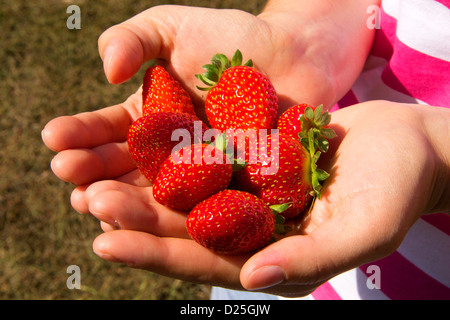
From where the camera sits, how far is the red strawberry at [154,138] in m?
1.25

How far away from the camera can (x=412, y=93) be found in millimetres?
1439

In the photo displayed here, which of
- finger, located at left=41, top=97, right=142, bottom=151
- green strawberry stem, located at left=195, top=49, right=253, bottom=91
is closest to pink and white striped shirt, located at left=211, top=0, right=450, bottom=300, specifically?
green strawberry stem, located at left=195, top=49, right=253, bottom=91

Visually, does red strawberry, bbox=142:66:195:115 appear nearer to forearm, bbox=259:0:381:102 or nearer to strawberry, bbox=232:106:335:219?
strawberry, bbox=232:106:335:219

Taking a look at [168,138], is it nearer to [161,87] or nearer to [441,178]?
[161,87]

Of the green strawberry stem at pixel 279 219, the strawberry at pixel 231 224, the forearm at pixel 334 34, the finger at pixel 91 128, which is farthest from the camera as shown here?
the forearm at pixel 334 34

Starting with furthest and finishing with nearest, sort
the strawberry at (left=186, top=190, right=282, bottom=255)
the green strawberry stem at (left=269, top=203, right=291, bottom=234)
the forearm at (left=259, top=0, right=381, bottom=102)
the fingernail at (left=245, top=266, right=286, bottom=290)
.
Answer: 1. the forearm at (left=259, top=0, right=381, bottom=102)
2. the green strawberry stem at (left=269, top=203, right=291, bottom=234)
3. the strawberry at (left=186, top=190, right=282, bottom=255)
4. the fingernail at (left=245, top=266, right=286, bottom=290)

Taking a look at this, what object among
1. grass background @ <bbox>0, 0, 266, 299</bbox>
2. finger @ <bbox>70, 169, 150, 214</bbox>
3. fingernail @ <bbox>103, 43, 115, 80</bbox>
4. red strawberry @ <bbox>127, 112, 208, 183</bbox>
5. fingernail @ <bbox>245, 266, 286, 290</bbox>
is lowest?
grass background @ <bbox>0, 0, 266, 299</bbox>

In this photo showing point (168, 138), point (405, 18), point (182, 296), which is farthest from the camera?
point (182, 296)

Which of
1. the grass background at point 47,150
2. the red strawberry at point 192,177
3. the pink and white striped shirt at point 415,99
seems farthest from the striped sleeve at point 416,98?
the grass background at point 47,150

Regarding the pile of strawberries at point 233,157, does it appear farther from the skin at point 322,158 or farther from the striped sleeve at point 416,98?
the striped sleeve at point 416,98

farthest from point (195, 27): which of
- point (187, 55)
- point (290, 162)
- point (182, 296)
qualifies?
point (182, 296)

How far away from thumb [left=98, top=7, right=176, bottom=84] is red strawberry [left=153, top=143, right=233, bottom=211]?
315 mm

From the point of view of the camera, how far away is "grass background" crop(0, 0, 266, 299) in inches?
85.7

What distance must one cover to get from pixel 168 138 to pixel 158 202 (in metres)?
→ 0.17
